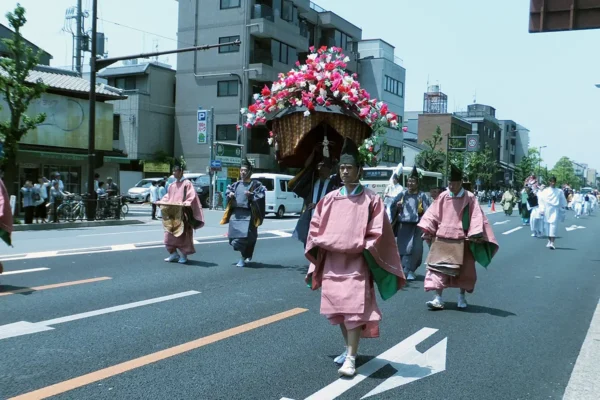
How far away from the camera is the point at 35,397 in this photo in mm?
4102

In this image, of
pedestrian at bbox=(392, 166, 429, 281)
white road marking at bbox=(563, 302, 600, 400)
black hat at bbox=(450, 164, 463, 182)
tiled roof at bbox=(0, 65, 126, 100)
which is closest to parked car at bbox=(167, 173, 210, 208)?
tiled roof at bbox=(0, 65, 126, 100)

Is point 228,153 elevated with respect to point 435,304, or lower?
elevated

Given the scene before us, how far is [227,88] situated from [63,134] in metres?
16.8

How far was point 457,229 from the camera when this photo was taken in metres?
7.54

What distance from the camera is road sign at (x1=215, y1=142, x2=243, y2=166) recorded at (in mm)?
34094

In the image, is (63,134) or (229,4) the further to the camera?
(229,4)

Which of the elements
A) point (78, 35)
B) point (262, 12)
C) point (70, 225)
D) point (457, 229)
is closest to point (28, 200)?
point (70, 225)

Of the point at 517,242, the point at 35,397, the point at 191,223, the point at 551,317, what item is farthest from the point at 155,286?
the point at 517,242

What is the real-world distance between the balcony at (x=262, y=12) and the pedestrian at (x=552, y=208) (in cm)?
2815

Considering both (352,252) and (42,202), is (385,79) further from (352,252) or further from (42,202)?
(352,252)

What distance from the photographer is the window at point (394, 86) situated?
5472 cm

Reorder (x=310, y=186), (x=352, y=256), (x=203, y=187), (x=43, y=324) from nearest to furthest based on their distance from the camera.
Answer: (x=352, y=256) → (x=43, y=324) → (x=310, y=186) → (x=203, y=187)

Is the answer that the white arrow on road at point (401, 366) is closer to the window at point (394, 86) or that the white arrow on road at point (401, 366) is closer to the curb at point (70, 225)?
the curb at point (70, 225)

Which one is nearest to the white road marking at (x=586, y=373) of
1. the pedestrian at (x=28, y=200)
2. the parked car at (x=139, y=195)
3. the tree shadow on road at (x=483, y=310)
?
the tree shadow on road at (x=483, y=310)
